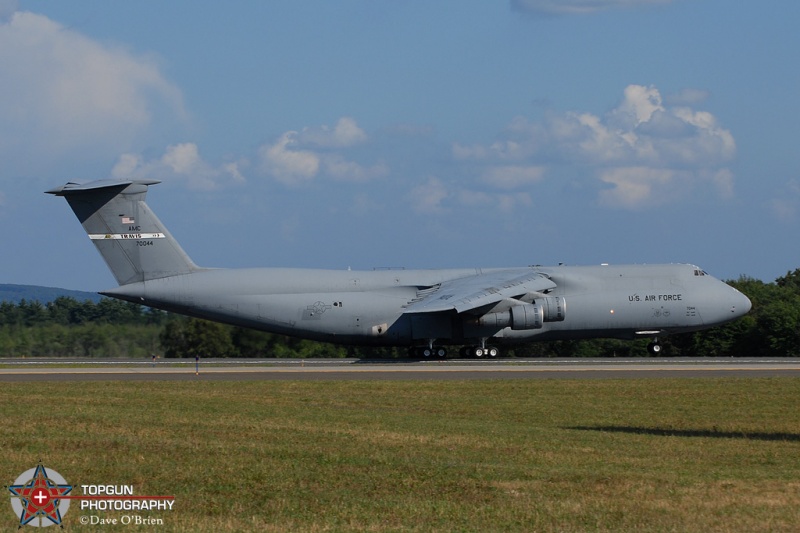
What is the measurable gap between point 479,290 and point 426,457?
23.5m

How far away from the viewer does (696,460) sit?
580 inches

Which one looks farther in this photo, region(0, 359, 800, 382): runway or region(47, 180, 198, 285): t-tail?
region(47, 180, 198, 285): t-tail

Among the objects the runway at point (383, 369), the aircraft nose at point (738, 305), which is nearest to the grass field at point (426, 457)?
the runway at point (383, 369)

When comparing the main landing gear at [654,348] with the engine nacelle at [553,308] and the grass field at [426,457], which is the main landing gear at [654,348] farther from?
the grass field at [426,457]

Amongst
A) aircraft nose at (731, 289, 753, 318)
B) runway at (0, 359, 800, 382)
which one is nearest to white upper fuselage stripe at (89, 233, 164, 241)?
runway at (0, 359, 800, 382)

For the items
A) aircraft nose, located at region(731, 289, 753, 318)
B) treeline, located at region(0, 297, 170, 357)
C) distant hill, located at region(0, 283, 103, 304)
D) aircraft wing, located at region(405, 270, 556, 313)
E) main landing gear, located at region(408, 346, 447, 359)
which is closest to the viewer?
aircraft wing, located at region(405, 270, 556, 313)

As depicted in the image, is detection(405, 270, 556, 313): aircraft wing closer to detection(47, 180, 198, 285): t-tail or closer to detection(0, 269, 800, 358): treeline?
detection(0, 269, 800, 358): treeline

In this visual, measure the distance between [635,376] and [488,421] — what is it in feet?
41.0

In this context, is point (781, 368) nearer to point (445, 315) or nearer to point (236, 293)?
point (445, 315)

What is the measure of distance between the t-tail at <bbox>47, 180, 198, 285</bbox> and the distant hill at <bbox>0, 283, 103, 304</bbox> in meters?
7.24

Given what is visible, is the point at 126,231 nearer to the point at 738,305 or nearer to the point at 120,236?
the point at 120,236

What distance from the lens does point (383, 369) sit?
1385 inches

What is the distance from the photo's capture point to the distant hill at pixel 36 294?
162 feet

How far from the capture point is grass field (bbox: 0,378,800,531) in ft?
35.5
